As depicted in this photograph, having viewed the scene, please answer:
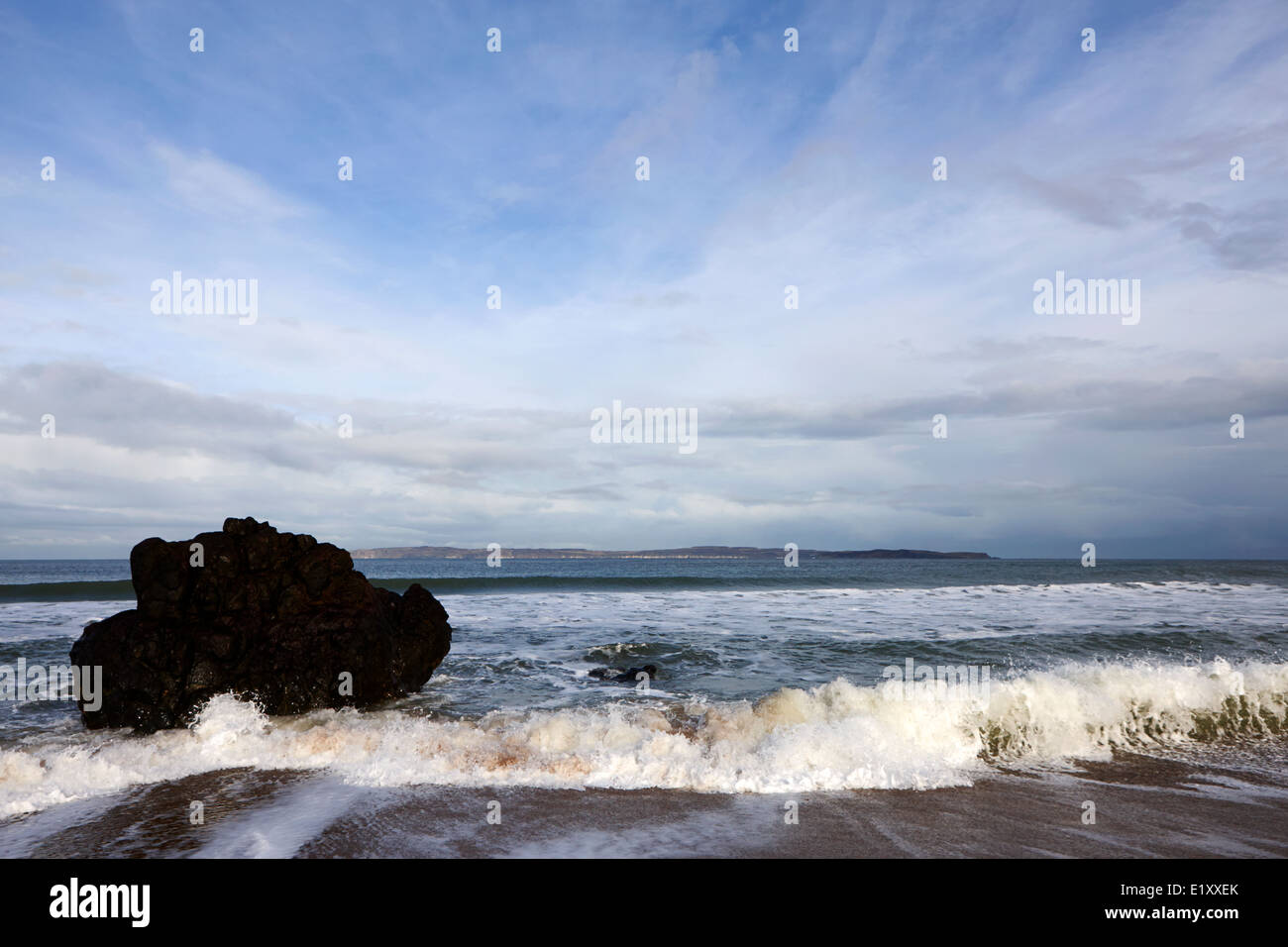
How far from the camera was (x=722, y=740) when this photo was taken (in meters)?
8.62

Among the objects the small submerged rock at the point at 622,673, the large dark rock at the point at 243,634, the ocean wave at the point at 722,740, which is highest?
the large dark rock at the point at 243,634

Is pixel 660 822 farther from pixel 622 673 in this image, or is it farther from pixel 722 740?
pixel 622 673

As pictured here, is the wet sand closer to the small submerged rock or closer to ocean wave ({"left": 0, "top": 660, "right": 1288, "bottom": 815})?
ocean wave ({"left": 0, "top": 660, "right": 1288, "bottom": 815})

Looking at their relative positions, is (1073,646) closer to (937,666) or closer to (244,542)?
(937,666)

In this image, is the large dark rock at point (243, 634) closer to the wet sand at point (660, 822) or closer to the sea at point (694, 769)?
the sea at point (694, 769)

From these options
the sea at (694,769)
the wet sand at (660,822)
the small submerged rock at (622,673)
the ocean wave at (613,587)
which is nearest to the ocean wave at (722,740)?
the sea at (694,769)

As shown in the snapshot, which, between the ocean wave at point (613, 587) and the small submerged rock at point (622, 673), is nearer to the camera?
the small submerged rock at point (622, 673)

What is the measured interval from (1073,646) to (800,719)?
12.1m

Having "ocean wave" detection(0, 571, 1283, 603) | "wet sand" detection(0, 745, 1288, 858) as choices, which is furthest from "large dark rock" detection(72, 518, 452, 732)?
"ocean wave" detection(0, 571, 1283, 603)

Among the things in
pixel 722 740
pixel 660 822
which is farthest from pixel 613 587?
pixel 660 822

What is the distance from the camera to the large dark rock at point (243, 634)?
386 inches

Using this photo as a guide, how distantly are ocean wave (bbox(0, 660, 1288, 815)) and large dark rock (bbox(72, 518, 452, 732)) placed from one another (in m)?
0.43

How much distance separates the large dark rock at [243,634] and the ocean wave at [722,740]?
1.41ft
